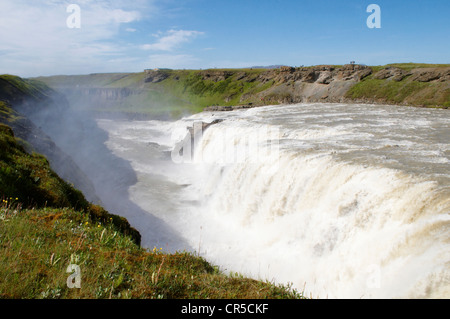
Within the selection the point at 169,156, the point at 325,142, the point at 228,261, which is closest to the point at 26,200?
the point at 228,261

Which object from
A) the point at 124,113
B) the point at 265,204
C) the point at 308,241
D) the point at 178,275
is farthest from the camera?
the point at 124,113

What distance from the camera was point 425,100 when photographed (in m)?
53.1

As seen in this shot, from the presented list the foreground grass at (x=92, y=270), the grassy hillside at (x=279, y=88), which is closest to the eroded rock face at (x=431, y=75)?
the grassy hillside at (x=279, y=88)

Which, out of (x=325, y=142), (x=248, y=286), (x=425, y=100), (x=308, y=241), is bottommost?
(x=308, y=241)

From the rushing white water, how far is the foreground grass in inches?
181

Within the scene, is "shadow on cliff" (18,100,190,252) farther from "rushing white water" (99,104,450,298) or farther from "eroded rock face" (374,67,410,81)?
"eroded rock face" (374,67,410,81)

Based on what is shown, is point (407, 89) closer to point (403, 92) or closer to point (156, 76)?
point (403, 92)

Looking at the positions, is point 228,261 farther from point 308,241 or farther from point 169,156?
point 169,156

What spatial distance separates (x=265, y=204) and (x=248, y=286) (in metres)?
12.4

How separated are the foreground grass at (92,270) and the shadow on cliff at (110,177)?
998 centimetres

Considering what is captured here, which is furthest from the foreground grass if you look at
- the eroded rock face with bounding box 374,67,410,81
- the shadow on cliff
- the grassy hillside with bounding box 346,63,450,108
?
the eroded rock face with bounding box 374,67,410,81

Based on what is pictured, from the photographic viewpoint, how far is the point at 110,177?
1220 inches

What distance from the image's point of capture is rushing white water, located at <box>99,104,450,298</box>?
980cm

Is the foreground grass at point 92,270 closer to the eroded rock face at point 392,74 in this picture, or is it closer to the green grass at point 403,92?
the green grass at point 403,92
